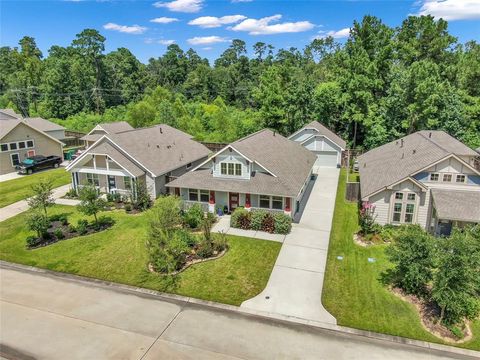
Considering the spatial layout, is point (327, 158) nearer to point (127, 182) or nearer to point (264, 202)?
point (264, 202)

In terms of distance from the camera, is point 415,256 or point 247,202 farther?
point 247,202

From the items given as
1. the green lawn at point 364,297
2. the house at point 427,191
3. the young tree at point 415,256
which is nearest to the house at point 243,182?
the green lawn at point 364,297

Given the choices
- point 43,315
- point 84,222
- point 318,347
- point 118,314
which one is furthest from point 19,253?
point 318,347

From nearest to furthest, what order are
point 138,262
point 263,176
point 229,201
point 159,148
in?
1. point 138,262
2. point 263,176
3. point 229,201
4. point 159,148

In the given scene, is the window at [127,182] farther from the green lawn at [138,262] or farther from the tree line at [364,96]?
the tree line at [364,96]

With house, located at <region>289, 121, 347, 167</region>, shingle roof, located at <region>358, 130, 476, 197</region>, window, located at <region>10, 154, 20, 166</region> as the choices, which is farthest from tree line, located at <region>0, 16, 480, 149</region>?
window, located at <region>10, 154, 20, 166</region>

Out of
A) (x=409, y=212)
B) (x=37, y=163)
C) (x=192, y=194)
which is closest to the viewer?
(x=409, y=212)

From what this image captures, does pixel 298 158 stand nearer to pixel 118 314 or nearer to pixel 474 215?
pixel 474 215

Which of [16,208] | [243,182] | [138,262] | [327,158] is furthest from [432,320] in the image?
[16,208]
